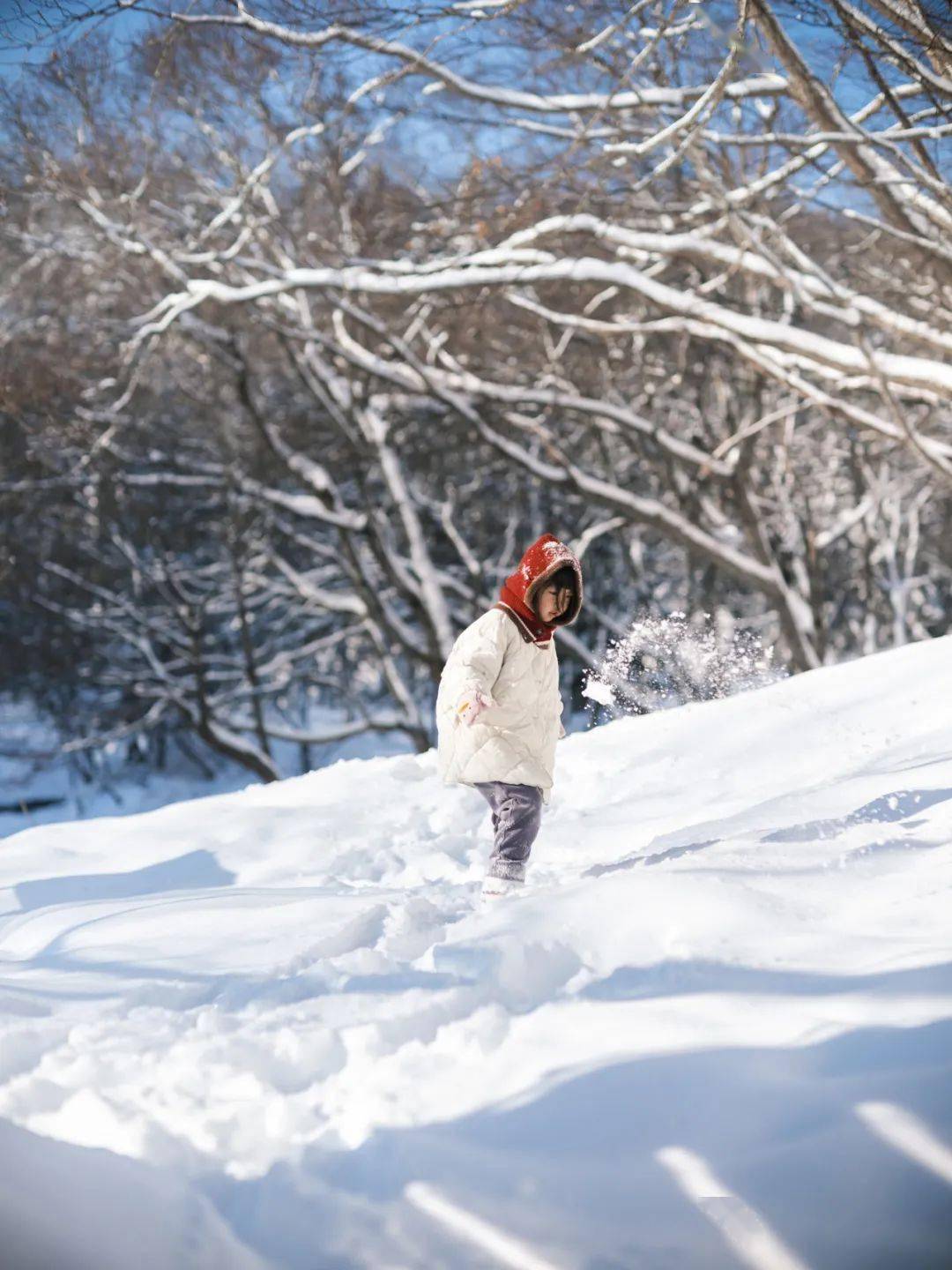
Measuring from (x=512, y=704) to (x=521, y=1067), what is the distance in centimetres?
213

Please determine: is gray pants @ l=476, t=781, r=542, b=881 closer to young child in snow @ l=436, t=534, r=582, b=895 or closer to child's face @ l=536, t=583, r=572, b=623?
young child in snow @ l=436, t=534, r=582, b=895

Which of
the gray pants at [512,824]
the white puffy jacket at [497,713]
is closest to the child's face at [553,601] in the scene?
the white puffy jacket at [497,713]

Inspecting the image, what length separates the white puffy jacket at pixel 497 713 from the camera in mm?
4289

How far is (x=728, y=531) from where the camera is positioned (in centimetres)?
1196

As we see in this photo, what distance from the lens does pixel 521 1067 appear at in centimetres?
237

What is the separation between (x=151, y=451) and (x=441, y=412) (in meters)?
5.11

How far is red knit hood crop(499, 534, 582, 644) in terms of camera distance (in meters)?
4.38

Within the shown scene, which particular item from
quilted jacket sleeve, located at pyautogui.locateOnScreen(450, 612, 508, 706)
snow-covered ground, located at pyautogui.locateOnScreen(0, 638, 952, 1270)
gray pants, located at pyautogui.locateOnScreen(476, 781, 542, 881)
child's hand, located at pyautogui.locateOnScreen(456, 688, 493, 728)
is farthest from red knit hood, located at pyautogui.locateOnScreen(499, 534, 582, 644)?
snow-covered ground, located at pyautogui.locateOnScreen(0, 638, 952, 1270)

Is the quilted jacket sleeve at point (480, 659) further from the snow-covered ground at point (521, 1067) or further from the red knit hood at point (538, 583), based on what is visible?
the snow-covered ground at point (521, 1067)

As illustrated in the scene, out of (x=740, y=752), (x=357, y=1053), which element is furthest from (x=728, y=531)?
(x=357, y=1053)

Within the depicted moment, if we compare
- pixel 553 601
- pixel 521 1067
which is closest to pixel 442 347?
pixel 553 601

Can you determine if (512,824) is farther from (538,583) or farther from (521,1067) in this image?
(521,1067)

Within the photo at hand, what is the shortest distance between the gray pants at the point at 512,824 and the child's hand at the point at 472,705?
34 cm

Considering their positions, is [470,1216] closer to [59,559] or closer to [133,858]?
[133,858]
